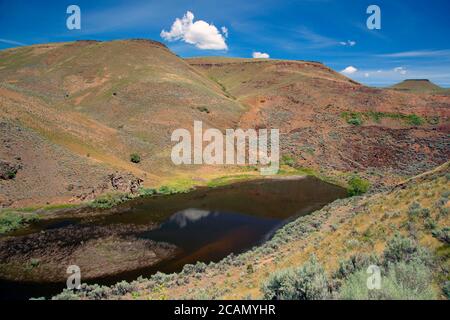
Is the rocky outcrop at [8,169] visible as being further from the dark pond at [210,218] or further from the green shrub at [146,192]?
the green shrub at [146,192]

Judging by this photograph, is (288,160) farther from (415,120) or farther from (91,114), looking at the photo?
(91,114)

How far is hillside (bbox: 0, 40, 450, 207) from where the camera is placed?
37422 millimetres

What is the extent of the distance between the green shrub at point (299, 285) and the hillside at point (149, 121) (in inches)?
1127

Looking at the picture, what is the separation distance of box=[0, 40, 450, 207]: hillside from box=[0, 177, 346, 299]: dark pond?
5799 millimetres

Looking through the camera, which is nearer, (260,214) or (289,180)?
(260,214)

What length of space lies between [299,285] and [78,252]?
1833 cm

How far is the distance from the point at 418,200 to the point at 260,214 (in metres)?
18.9

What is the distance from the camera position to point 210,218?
3189cm

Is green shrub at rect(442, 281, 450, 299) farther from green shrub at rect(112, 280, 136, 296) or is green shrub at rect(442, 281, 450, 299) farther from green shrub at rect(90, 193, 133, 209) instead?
green shrub at rect(90, 193, 133, 209)

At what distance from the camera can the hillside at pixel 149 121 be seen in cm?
3742
